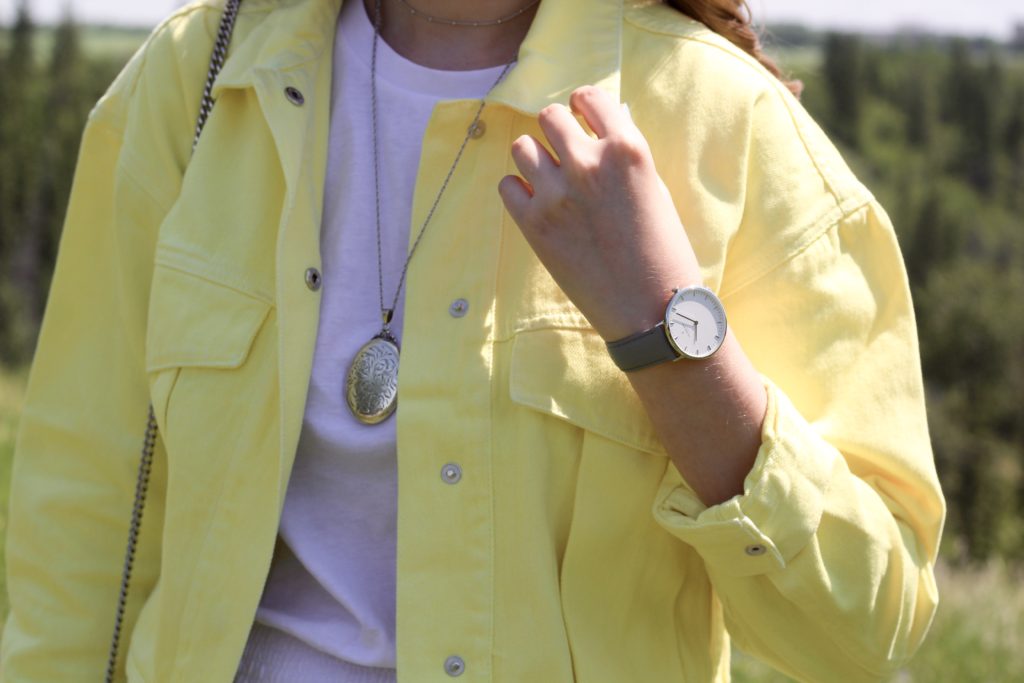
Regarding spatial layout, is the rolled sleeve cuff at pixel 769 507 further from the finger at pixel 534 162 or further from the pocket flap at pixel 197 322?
the pocket flap at pixel 197 322

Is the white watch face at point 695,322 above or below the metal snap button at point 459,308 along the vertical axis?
above

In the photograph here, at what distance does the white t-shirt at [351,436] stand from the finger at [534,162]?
0.92ft

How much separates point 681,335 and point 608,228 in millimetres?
168

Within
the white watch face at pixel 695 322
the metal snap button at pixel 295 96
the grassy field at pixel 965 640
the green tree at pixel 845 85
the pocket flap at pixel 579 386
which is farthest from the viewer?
the green tree at pixel 845 85

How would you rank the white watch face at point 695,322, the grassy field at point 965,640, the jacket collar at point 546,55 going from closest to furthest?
the white watch face at point 695,322 < the jacket collar at point 546,55 < the grassy field at point 965,640

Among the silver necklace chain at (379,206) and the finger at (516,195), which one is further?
the silver necklace chain at (379,206)

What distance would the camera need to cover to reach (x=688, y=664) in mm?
1722

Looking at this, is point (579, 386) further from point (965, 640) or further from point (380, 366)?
point (965, 640)

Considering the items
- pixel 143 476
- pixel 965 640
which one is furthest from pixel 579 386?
pixel 965 640

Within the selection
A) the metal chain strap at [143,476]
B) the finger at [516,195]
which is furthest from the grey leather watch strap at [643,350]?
the metal chain strap at [143,476]

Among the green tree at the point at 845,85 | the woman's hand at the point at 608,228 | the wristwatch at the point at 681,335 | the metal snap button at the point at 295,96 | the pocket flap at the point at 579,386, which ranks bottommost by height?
the green tree at the point at 845,85

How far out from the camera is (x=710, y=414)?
5.08ft

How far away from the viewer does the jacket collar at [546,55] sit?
5.64ft

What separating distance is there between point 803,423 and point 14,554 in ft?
4.16
